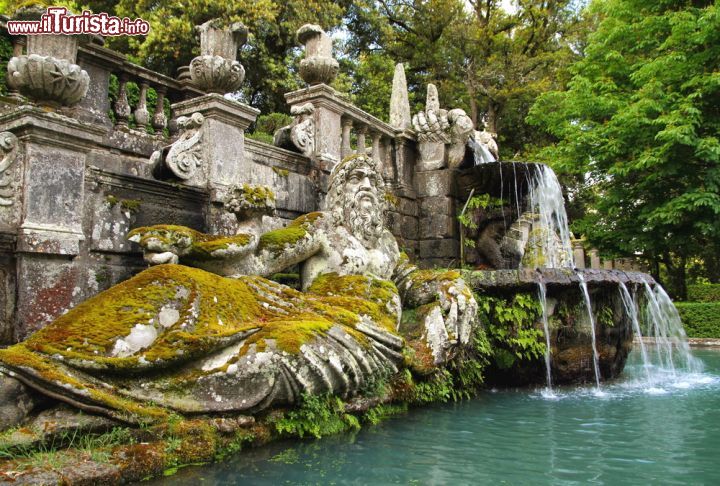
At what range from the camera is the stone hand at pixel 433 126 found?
30.4ft

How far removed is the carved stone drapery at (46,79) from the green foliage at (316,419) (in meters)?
2.92

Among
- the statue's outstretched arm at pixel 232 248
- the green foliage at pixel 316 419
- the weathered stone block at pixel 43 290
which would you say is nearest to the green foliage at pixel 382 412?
the green foliage at pixel 316 419

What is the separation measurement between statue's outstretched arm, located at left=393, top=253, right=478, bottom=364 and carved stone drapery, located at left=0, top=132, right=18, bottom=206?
3589 mm

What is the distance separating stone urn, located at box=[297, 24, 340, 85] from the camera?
24.0 ft

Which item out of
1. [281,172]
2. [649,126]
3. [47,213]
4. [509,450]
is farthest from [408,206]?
[649,126]

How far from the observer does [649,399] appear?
6039 millimetres

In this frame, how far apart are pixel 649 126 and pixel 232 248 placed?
13.2 meters

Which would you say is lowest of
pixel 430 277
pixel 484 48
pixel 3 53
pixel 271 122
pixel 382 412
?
pixel 382 412

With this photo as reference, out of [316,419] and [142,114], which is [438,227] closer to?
[142,114]

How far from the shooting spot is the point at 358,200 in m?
5.57

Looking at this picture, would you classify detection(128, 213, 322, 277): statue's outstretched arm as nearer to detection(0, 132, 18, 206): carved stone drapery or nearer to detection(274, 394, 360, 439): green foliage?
detection(0, 132, 18, 206): carved stone drapery

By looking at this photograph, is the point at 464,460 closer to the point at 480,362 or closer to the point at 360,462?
the point at 360,462

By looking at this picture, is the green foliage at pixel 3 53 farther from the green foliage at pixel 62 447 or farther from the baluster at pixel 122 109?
the green foliage at pixel 62 447

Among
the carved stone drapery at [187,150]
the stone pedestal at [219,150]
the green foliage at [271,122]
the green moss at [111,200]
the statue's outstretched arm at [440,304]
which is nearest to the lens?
the green moss at [111,200]
